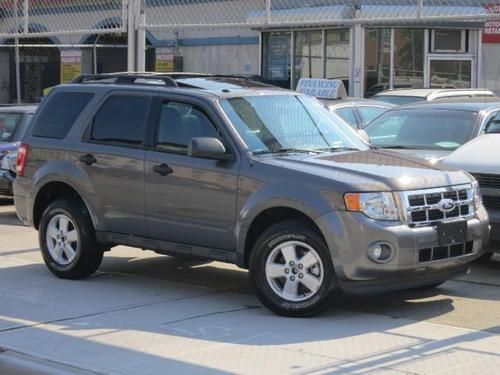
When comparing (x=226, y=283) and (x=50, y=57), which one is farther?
(x=50, y=57)

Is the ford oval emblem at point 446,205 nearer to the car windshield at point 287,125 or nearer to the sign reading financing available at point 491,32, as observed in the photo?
the car windshield at point 287,125

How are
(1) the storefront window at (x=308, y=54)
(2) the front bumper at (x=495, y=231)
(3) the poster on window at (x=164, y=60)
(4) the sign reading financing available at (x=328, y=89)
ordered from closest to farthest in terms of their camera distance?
1. (2) the front bumper at (x=495, y=231)
2. (4) the sign reading financing available at (x=328, y=89)
3. (1) the storefront window at (x=308, y=54)
4. (3) the poster on window at (x=164, y=60)

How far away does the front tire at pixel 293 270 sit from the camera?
6758mm

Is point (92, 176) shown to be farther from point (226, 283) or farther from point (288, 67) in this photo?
point (288, 67)

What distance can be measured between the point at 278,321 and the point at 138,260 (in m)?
3.19

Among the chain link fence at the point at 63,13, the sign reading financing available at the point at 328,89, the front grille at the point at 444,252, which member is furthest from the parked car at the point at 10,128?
the front grille at the point at 444,252

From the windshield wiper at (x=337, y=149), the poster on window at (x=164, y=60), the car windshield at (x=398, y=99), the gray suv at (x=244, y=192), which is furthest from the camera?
the poster on window at (x=164, y=60)

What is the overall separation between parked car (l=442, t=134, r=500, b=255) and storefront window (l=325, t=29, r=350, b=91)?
13.9 m

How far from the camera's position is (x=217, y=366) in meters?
5.65

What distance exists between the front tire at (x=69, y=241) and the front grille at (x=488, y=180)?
3.71 metres

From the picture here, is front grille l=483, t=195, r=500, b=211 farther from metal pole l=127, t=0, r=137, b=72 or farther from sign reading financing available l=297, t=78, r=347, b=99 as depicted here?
sign reading financing available l=297, t=78, r=347, b=99

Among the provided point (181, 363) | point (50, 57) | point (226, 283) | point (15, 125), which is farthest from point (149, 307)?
point (50, 57)

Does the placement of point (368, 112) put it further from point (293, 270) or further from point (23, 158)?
point (293, 270)

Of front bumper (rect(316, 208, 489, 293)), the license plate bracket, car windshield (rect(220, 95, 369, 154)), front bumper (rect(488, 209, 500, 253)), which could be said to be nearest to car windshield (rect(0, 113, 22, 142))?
car windshield (rect(220, 95, 369, 154))
